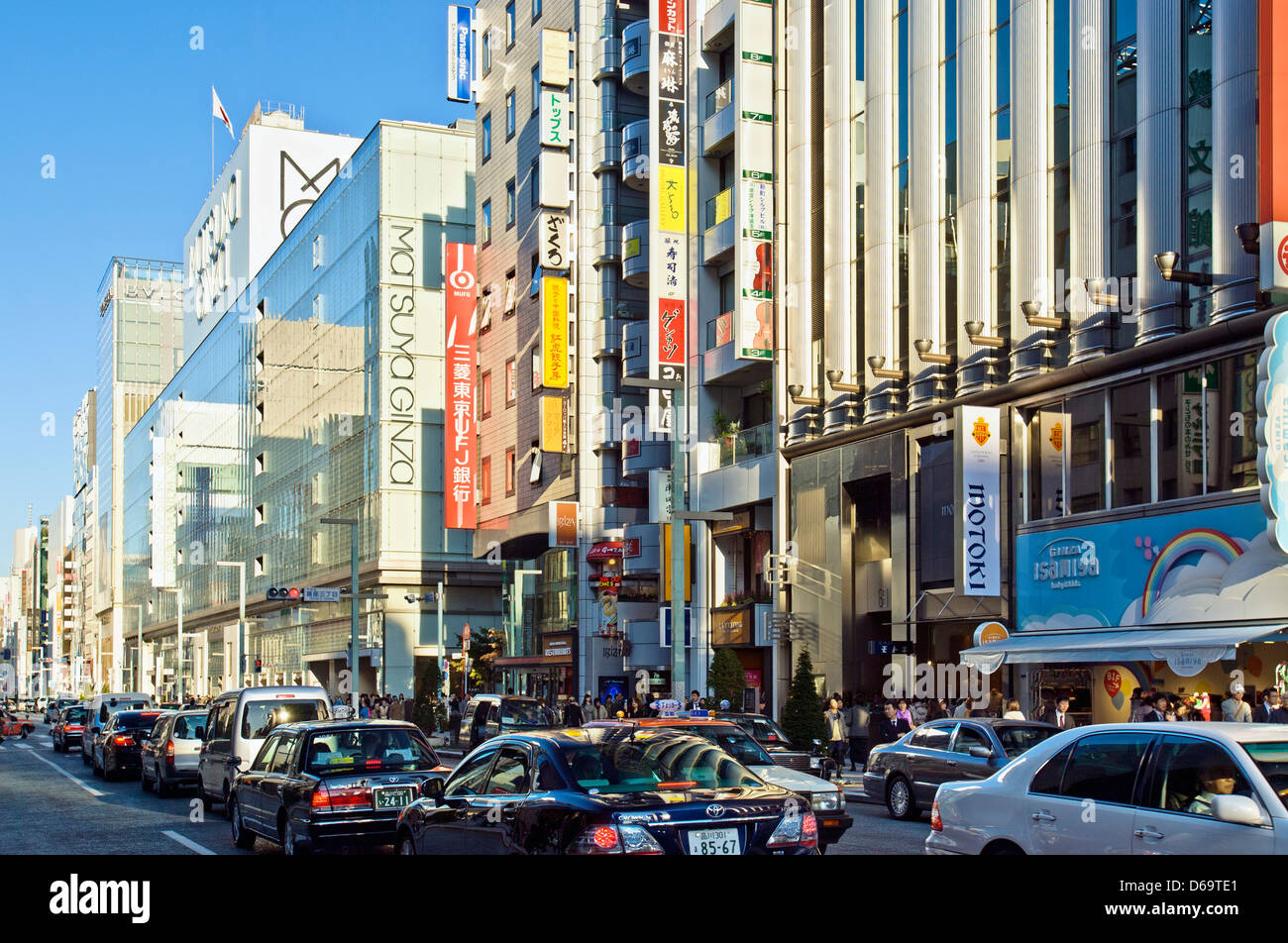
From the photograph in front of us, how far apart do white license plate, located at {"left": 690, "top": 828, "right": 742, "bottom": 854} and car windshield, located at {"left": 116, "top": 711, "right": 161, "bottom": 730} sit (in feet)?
85.8

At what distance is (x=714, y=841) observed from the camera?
31.3ft

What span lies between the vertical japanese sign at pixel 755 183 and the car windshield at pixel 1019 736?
2042cm

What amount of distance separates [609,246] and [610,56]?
7262 mm

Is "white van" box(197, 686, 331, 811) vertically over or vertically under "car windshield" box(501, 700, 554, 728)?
over

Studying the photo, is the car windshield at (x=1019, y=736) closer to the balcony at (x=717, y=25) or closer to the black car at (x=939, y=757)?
the black car at (x=939, y=757)

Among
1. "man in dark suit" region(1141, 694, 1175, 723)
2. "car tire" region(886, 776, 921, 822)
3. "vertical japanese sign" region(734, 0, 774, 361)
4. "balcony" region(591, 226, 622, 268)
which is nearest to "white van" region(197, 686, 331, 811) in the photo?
"car tire" region(886, 776, 921, 822)

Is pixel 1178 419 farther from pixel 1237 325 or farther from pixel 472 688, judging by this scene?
pixel 472 688

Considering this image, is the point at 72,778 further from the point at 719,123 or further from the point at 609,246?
the point at 609,246

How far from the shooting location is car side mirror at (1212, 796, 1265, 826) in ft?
25.7

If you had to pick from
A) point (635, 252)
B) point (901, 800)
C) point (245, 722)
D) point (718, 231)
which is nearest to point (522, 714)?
point (245, 722)

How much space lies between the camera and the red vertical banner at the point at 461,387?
6606 cm

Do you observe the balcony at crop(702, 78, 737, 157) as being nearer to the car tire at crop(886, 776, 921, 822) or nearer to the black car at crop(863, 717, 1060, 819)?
the black car at crop(863, 717, 1060, 819)
